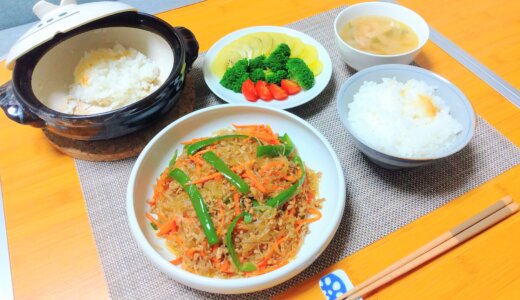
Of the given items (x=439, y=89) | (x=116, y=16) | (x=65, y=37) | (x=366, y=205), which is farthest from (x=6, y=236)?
(x=439, y=89)

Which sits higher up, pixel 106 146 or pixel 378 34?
pixel 378 34

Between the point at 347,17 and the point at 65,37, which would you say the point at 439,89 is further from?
the point at 65,37

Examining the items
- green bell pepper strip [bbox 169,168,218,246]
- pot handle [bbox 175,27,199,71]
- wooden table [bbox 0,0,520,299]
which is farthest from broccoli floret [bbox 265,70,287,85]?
wooden table [bbox 0,0,520,299]

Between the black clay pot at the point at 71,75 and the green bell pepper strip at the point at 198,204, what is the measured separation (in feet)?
0.86

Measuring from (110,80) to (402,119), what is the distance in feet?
3.74

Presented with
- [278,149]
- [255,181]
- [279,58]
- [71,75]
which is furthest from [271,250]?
[71,75]

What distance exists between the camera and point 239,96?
5.00 feet

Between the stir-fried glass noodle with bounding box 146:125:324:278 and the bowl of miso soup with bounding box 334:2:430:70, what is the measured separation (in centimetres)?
58

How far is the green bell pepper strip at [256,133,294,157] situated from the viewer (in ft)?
4.01

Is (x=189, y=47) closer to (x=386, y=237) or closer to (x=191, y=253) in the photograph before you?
(x=191, y=253)

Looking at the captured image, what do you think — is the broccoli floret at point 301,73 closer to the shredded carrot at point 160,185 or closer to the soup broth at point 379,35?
the soup broth at point 379,35

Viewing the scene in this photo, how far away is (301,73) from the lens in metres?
1.53

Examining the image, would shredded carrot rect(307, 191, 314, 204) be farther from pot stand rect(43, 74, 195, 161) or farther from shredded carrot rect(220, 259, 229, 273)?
pot stand rect(43, 74, 195, 161)

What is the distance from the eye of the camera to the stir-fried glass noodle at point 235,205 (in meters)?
1.03
